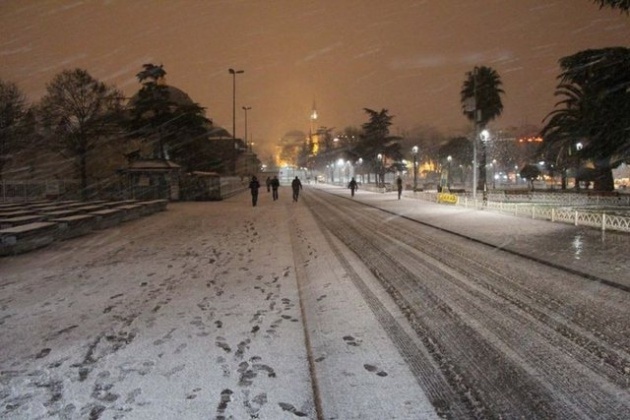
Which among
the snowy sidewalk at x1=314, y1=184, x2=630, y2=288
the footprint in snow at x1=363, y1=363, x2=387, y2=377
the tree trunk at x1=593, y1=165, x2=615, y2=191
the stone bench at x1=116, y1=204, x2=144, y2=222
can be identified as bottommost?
the footprint in snow at x1=363, y1=363, x2=387, y2=377

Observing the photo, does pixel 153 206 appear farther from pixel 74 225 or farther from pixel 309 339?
pixel 309 339

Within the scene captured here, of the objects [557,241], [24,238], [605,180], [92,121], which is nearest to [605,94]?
[557,241]

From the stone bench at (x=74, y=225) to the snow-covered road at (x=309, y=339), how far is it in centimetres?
450

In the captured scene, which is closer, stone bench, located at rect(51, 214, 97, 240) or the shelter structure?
stone bench, located at rect(51, 214, 97, 240)

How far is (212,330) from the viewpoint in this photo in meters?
6.11

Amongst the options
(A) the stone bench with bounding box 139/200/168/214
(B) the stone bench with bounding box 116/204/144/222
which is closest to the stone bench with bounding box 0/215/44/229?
(B) the stone bench with bounding box 116/204/144/222

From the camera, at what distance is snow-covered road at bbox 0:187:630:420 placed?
13.8ft

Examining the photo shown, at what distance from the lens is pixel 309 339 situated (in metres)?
5.80

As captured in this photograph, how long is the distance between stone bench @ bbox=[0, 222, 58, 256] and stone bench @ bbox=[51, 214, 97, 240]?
883 mm

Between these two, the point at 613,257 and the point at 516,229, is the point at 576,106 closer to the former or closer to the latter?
the point at 516,229

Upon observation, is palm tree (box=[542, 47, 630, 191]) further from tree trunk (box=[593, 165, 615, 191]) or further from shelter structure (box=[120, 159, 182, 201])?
shelter structure (box=[120, 159, 182, 201])

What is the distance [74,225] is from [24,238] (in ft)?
11.5

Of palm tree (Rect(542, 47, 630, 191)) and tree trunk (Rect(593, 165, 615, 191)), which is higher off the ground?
palm tree (Rect(542, 47, 630, 191))

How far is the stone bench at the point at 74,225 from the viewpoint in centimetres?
1575
